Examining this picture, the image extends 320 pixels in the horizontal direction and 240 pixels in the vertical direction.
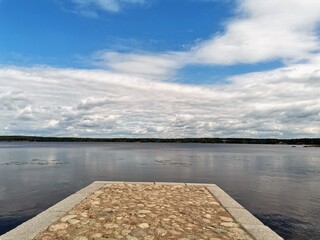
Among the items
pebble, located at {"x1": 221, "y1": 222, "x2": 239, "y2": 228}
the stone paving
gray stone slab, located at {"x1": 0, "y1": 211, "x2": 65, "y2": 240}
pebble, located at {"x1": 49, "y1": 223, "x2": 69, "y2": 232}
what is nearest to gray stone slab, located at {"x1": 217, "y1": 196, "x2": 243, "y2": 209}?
the stone paving

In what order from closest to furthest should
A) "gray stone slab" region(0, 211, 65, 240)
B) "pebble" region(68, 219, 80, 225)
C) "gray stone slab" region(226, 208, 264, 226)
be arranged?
"gray stone slab" region(0, 211, 65, 240) < "pebble" region(68, 219, 80, 225) < "gray stone slab" region(226, 208, 264, 226)

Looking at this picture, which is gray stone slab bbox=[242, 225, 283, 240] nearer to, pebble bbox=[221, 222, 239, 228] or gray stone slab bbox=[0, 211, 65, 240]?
pebble bbox=[221, 222, 239, 228]

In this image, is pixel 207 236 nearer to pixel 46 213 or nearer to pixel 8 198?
pixel 46 213

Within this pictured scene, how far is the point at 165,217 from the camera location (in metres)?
8.50

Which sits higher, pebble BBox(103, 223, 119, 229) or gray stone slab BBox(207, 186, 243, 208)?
gray stone slab BBox(207, 186, 243, 208)

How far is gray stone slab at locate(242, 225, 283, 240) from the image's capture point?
23.0 ft

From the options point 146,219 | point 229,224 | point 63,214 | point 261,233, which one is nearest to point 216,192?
point 229,224

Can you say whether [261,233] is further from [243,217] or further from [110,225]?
[110,225]

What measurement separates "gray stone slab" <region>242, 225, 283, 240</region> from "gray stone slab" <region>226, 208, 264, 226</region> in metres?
0.33

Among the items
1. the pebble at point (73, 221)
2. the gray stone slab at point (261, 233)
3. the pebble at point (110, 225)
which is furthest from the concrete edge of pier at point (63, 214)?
the pebble at point (110, 225)

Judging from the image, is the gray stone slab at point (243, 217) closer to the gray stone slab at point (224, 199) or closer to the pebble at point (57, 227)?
→ the gray stone slab at point (224, 199)

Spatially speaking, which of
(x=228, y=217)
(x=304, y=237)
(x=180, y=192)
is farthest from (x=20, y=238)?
(x=304, y=237)

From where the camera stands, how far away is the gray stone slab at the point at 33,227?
6.77 metres

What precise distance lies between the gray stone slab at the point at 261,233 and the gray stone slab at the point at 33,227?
514 cm
